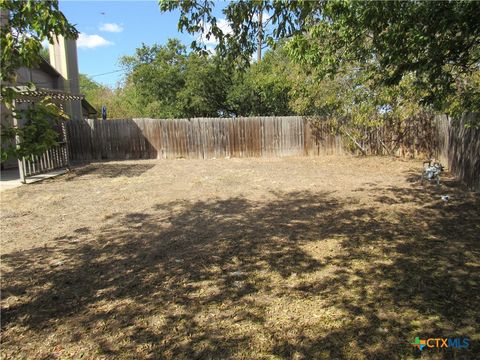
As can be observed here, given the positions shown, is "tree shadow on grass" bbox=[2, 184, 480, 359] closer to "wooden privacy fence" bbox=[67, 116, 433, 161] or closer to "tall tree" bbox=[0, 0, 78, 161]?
"tall tree" bbox=[0, 0, 78, 161]

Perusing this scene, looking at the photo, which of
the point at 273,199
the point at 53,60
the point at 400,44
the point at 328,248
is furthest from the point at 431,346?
the point at 53,60

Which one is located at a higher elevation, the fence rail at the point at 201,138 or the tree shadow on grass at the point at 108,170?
the fence rail at the point at 201,138

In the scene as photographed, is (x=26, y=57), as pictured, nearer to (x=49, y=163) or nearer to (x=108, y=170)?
(x=108, y=170)

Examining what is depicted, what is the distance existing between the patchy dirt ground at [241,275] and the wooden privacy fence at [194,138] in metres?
8.16

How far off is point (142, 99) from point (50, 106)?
2131 centimetres

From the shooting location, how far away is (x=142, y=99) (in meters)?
22.8

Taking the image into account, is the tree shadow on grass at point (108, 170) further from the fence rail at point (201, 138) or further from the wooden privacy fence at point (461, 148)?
the wooden privacy fence at point (461, 148)

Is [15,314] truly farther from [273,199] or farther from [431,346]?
[273,199]

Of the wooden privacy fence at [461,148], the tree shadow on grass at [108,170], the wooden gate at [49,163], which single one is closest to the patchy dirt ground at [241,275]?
the wooden privacy fence at [461,148]

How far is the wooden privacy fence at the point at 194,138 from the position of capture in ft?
52.5

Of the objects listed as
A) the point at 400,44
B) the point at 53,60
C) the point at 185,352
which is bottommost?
the point at 185,352

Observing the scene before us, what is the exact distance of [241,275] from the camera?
13.1 ft

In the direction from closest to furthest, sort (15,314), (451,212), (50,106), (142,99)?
(50,106) → (15,314) → (451,212) → (142,99)

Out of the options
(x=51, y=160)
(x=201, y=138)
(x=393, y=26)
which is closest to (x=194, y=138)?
(x=201, y=138)
